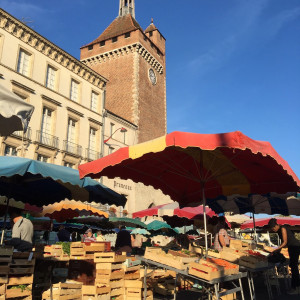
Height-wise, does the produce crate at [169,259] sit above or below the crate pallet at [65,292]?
above

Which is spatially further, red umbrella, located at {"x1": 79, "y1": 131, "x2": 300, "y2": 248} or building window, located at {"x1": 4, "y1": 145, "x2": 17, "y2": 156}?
building window, located at {"x1": 4, "y1": 145, "x2": 17, "y2": 156}

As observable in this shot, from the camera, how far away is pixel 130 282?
19.4 ft

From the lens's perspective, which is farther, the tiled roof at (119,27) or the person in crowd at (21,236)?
the tiled roof at (119,27)

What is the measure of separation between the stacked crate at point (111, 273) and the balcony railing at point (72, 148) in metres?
17.5

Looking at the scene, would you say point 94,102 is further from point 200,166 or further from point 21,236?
point 21,236

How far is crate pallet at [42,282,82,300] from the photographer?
5.54 meters

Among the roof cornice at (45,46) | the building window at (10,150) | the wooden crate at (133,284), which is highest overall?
the roof cornice at (45,46)

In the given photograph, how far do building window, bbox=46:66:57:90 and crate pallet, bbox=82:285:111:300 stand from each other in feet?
63.7

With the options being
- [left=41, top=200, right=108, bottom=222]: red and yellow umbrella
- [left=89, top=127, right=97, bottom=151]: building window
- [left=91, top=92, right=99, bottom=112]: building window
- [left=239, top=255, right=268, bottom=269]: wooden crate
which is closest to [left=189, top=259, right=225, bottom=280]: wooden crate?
[left=239, top=255, right=268, bottom=269]: wooden crate

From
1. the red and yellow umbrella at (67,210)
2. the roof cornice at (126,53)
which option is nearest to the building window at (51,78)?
the roof cornice at (126,53)

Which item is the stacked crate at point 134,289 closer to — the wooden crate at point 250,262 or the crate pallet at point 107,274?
the crate pallet at point 107,274

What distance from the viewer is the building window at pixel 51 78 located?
22781 mm

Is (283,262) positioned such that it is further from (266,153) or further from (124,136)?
(124,136)

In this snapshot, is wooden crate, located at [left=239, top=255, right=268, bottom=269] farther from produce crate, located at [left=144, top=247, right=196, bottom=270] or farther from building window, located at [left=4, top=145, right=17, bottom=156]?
building window, located at [left=4, top=145, right=17, bottom=156]
